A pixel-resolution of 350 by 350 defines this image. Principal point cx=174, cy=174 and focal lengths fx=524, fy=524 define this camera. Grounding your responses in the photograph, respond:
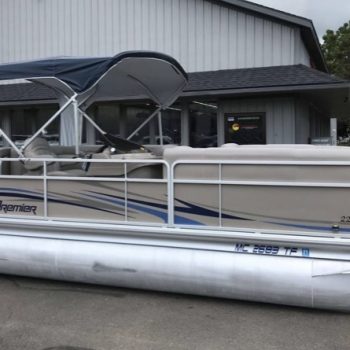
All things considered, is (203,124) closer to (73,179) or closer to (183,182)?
(73,179)

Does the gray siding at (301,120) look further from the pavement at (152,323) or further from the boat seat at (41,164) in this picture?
the pavement at (152,323)

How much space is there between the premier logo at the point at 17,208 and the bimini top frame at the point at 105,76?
703mm

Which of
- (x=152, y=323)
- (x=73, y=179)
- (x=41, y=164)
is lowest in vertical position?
(x=152, y=323)

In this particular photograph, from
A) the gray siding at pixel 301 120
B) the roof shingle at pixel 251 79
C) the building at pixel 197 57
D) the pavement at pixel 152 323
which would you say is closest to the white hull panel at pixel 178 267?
the pavement at pixel 152 323

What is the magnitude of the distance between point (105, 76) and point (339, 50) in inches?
1343

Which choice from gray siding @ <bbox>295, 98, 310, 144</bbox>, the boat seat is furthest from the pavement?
gray siding @ <bbox>295, 98, 310, 144</bbox>

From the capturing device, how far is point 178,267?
4.69m

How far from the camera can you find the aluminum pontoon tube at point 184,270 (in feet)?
14.0

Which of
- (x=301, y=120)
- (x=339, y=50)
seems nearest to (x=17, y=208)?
(x=301, y=120)

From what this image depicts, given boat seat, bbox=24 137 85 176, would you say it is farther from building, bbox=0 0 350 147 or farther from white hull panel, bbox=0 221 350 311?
building, bbox=0 0 350 147

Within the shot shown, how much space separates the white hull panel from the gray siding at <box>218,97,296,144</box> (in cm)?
816

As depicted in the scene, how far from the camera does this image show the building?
12.3 meters

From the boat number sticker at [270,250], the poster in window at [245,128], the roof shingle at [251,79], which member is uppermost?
the roof shingle at [251,79]

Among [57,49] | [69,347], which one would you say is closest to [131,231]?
[69,347]
